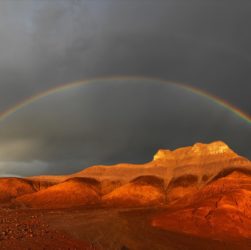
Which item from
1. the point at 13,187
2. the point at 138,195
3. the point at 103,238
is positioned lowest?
the point at 103,238

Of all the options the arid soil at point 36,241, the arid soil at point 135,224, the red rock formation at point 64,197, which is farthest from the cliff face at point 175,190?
the arid soil at point 36,241

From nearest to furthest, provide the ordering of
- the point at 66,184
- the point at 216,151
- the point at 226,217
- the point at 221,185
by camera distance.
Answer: the point at 226,217 → the point at 221,185 → the point at 66,184 → the point at 216,151

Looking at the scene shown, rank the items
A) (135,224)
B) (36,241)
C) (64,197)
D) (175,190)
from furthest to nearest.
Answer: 1. (175,190)
2. (64,197)
3. (135,224)
4. (36,241)

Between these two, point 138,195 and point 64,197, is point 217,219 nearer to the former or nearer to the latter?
point 138,195

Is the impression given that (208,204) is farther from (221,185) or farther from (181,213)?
(221,185)

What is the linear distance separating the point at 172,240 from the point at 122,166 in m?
141

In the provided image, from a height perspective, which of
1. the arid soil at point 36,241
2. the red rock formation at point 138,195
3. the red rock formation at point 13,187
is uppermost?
the red rock formation at point 13,187

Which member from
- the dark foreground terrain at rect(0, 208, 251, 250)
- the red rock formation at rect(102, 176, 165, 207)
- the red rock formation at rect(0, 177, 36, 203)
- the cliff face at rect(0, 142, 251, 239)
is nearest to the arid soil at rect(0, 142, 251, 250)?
the dark foreground terrain at rect(0, 208, 251, 250)

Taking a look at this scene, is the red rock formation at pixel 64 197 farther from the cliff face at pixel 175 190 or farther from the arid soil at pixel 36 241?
the arid soil at pixel 36 241

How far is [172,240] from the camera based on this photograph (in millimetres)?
36094

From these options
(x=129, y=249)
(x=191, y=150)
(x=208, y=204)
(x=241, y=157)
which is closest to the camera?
(x=129, y=249)

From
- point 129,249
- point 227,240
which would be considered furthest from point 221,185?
point 129,249

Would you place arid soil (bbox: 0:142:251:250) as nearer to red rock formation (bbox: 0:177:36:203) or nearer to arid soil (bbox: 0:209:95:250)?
arid soil (bbox: 0:209:95:250)

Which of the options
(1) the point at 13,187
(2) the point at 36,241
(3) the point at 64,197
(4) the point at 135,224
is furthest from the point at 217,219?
(1) the point at 13,187
